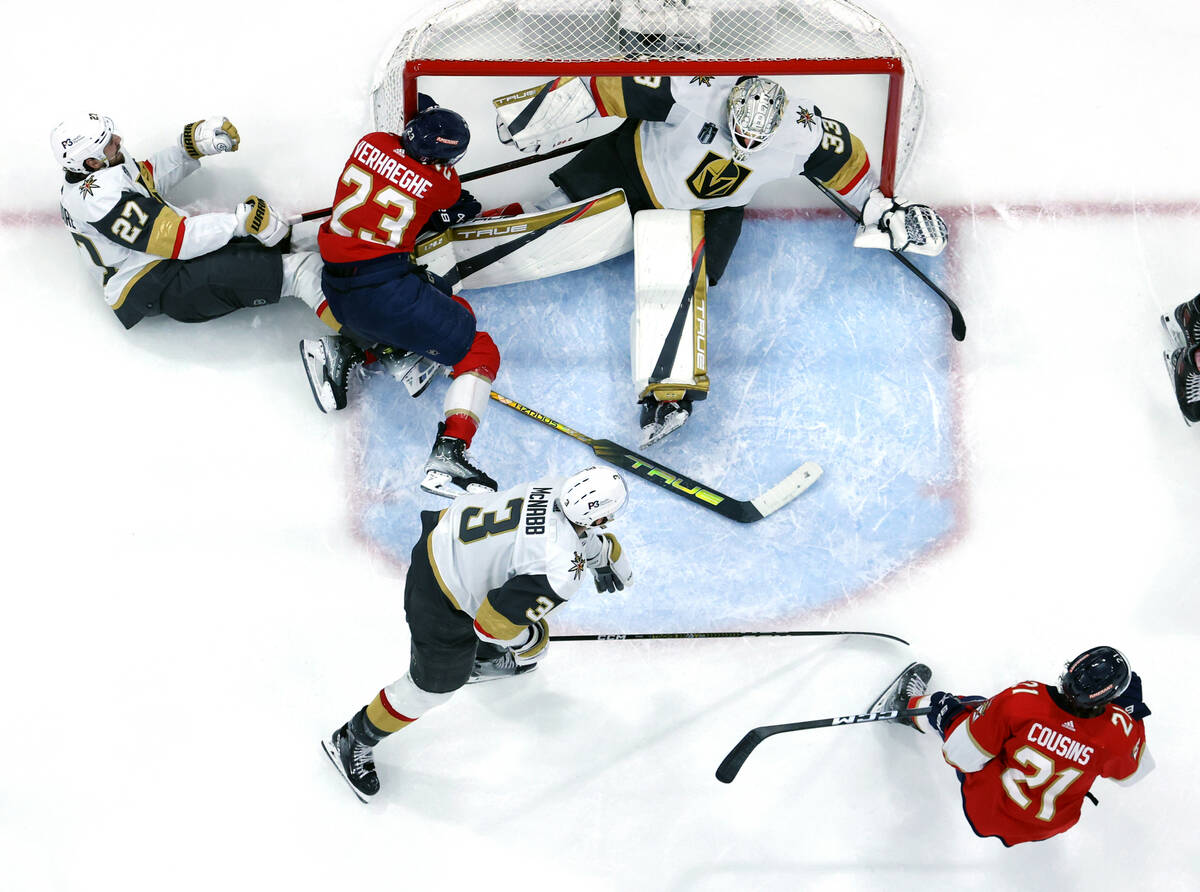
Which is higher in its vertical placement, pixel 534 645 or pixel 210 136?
pixel 210 136

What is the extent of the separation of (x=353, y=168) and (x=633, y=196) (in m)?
0.89

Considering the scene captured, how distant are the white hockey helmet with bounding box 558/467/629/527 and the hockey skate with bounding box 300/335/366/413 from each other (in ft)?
3.76

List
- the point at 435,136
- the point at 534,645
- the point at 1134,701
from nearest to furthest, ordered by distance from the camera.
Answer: the point at 1134,701 → the point at 435,136 → the point at 534,645

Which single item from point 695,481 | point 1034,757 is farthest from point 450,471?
point 1034,757

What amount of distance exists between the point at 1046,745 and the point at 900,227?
162 cm

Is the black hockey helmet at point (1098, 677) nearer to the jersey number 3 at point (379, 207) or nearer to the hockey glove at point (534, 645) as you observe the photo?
the hockey glove at point (534, 645)

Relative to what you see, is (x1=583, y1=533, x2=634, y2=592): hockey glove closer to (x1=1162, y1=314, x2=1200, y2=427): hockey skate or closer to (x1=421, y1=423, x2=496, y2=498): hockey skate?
(x1=421, y1=423, x2=496, y2=498): hockey skate

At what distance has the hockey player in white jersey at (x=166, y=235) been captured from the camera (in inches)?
145

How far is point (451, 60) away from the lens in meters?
3.75

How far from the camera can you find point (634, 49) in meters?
3.71

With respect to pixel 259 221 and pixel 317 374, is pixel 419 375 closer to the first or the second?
pixel 317 374

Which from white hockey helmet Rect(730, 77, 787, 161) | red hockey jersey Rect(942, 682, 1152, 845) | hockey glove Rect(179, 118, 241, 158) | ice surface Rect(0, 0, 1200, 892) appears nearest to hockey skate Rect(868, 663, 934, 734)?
ice surface Rect(0, 0, 1200, 892)

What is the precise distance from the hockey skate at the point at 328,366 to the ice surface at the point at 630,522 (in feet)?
0.39

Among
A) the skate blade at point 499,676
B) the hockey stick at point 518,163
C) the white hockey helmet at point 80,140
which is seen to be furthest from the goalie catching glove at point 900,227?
the white hockey helmet at point 80,140
